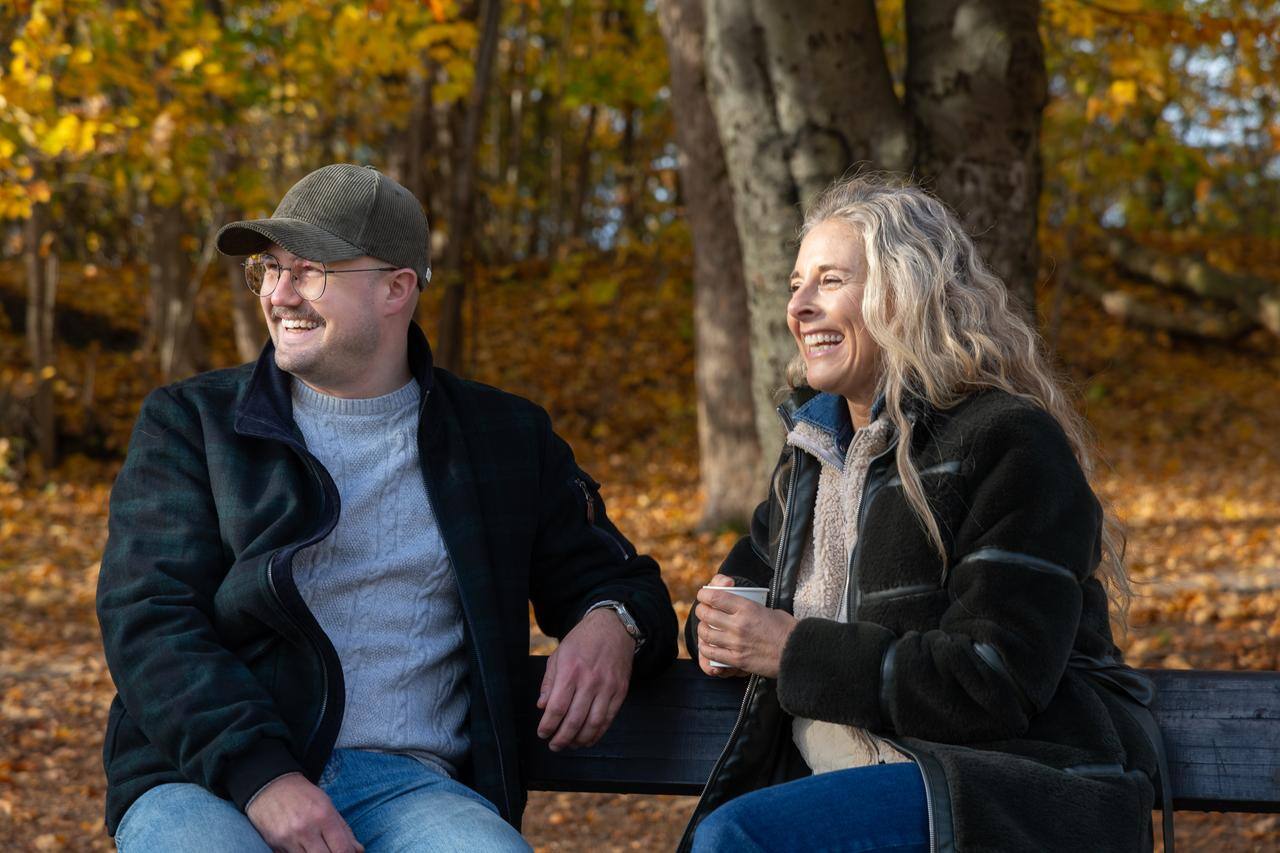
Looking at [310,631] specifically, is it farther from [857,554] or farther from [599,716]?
[857,554]

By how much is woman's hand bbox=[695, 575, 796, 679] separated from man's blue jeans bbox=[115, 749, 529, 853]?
535mm

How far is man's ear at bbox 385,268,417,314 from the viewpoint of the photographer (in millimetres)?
2930

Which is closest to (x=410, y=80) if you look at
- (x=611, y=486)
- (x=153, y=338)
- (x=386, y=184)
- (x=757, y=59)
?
(x=153, y=338)

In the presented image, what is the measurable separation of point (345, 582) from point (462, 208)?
8.49 metres

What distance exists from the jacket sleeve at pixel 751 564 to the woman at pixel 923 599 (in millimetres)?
128

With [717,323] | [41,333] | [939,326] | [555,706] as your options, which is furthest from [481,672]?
[41,333]

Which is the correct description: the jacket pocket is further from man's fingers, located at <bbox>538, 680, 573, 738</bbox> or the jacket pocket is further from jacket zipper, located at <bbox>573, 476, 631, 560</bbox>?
man's fingers, located at <bbox>538, 680, 573, 738</bbox>

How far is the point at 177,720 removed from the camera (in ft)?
8.14

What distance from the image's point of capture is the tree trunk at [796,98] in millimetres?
4781

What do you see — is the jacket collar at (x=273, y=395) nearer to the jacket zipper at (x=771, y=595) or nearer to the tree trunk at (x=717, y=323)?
the jacket zipper at (x=771, y=595)

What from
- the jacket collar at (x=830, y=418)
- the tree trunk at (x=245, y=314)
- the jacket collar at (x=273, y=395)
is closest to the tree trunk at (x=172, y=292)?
the tree trunk at (x=245, y=314)

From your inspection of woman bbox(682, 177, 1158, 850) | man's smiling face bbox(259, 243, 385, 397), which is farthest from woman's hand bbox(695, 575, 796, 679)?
man's smiling face bbox(259, 243, 385, 397)

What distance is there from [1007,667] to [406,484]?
1.29 metres

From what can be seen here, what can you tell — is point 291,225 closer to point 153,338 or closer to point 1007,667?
point 1007,667
